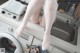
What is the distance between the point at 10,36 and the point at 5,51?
0.88 feet

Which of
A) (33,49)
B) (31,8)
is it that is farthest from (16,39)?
(31,8)

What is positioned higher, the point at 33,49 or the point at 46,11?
the point at 46,11

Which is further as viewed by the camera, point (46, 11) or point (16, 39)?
point (16, 39)

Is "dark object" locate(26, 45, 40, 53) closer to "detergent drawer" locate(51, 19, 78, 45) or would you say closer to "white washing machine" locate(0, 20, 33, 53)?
"white washing machine" locate(0, 20, 33, 53)

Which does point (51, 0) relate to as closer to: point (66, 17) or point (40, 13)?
point (40, 13)

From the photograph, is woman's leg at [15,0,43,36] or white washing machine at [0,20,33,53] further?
white washing machine at [0,20,33,53]

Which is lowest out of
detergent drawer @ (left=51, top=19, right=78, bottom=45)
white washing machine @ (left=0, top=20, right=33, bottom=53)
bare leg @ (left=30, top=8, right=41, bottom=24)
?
white washing machine @ (left=0, top=20, right=33, bottom=53)

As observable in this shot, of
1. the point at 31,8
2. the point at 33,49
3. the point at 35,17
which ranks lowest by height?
the point at 33,49

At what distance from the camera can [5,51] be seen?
4.87 ft

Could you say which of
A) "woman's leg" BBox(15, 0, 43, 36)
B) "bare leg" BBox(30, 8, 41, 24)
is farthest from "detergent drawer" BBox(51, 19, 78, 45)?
"woman's leg" BBox(15, 0, 43, 36)

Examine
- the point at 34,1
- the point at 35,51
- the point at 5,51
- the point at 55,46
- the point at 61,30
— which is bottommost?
the point at 5,51

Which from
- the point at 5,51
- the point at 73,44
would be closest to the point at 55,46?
the point at 73,44

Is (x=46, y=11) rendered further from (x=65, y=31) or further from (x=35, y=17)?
(x=65, y=31)

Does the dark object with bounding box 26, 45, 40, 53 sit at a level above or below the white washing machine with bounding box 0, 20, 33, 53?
below
